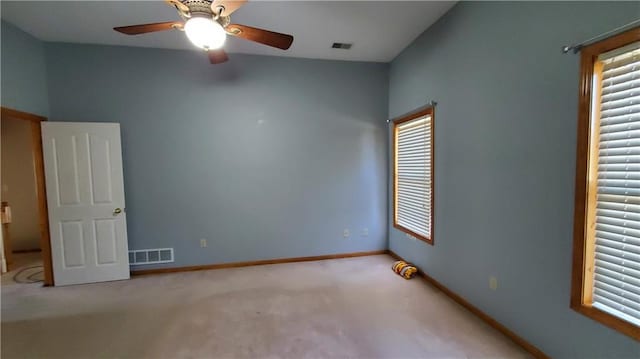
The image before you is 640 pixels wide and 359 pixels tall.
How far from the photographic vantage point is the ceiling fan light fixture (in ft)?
5.60

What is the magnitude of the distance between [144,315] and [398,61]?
13.9ft

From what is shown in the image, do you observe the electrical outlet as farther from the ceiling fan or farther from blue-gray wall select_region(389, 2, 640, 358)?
the ceiling fan

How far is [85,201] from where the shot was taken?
3270mm

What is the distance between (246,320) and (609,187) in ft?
9.15

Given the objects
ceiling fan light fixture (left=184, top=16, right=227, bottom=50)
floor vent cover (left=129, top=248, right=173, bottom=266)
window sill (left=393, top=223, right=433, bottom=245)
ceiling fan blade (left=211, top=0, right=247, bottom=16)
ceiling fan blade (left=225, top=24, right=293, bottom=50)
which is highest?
ceiling fan blade (left=211, top=0, right=247, bottom=16)

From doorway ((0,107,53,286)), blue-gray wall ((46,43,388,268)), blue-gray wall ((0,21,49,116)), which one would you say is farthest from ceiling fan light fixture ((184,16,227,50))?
doorway ((0,107,53,286))

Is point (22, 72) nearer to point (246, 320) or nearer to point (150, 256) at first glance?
point (150, 256)

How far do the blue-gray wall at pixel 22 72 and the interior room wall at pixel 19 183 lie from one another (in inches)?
72.4

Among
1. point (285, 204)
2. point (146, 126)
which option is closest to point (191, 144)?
point (146, 126)

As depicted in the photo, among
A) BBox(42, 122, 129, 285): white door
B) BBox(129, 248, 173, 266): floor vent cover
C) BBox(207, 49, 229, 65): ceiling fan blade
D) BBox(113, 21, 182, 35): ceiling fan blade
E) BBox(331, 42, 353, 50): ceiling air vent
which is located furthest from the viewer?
BBox(129, 248, 173, 266): floor vent cover

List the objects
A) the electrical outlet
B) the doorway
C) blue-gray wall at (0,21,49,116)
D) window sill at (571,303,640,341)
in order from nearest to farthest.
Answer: window sill at (571,303,640,341) → the electrical outlet → blue-gray wall at (0,21,49,116) → the doorway

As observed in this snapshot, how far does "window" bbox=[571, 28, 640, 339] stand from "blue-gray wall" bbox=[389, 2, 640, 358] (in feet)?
0.22

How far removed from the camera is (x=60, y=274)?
3.24 m

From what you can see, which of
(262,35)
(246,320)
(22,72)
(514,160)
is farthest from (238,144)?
(514,160)
